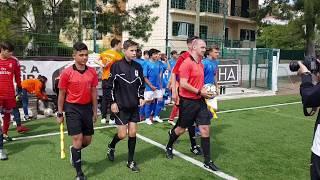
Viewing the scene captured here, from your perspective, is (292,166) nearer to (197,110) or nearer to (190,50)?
(197,110)

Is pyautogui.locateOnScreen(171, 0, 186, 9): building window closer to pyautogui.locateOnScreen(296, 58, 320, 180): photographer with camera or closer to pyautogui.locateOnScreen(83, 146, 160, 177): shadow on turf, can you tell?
pyautogui.locateOnScreen(83, 146, 160, 177): shadow on turf

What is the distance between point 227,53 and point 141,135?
1074 centimetres

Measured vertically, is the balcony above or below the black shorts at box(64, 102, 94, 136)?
above

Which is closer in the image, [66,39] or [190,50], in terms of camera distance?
[190,50]

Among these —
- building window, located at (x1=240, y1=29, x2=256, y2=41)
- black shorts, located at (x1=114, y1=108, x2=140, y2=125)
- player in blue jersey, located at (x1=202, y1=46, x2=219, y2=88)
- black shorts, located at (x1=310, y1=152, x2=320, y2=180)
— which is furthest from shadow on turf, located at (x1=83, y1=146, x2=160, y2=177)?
building window, located at (x1=240, y1=29, x2=256, y2=41)

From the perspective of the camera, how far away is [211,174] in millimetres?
5746

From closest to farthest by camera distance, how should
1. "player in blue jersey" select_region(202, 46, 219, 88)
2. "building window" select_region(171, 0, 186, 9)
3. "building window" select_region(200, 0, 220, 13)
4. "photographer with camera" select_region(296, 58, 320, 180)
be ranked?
"photographer with camera" select_region(296, 58, 320, 180) < "player in blue jersey" select_region(202, 46, 219, 88) < "building window" select_region(171, 0, 186, 9) < "building window" select_region(200, 0, 220, 13)

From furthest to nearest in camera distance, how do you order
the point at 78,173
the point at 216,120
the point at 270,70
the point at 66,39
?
1. the point at 270,70
2. the point at 66,39
3. the point at 216,120
4. the point at 78,173

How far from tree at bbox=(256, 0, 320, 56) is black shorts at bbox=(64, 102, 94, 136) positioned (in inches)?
744

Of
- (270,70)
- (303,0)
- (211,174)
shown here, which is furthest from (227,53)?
(211,174)

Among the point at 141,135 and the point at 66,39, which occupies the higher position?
the point at 66,39

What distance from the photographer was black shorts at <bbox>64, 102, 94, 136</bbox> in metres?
5.20

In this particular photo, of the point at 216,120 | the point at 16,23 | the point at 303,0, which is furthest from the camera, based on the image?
the point at 303,0

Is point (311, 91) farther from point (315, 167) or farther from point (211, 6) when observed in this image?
point (211, 6)
